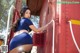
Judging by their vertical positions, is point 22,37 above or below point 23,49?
above

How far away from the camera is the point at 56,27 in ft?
12.8

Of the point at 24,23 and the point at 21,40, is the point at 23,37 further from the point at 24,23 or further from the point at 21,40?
the point at 24,23

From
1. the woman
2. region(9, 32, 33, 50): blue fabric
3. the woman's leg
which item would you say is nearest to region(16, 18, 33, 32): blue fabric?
the woman

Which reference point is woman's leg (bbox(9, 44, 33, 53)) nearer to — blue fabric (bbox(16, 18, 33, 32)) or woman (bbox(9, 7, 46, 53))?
woman (bbox(9, 7, 46, 53))

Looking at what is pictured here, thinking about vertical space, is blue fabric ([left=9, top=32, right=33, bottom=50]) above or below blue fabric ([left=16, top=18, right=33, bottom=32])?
below

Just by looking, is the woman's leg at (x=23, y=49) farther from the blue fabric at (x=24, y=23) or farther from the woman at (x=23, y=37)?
the blue fabric at (x=24, y=23)

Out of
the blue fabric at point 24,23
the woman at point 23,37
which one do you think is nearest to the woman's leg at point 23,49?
the woman at point 23,37

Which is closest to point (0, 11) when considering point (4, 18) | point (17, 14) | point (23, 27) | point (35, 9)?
point (4, 18)

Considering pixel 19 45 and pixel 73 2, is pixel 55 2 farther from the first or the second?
pixel 19 45

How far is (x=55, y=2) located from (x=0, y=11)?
1409 cm

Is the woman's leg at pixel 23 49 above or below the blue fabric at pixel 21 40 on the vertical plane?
below

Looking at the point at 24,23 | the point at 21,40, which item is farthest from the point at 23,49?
the point at 24,23

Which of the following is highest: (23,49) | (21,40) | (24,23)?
(24,23)

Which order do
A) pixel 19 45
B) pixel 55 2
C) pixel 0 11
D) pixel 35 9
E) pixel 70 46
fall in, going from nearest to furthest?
1. pixel 70 46
2. pixel 55 2
3. pixel 19 45
4. pixel 35 9
5. pixel 0 11
